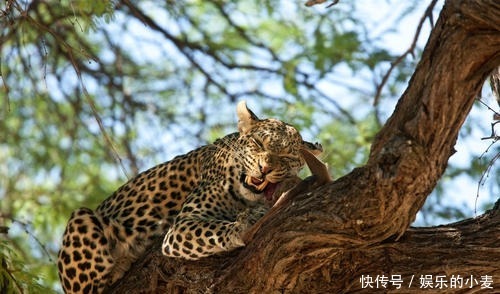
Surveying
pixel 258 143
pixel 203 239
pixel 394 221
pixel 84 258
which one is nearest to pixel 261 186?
pixel 258 143

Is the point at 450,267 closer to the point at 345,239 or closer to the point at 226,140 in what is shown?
the point at 345,239

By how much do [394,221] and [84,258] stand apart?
7.96ft

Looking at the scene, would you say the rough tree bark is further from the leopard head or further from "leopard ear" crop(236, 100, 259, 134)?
"leopard ear" crop(236, 100, 259, 134)

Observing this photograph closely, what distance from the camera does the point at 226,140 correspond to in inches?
295

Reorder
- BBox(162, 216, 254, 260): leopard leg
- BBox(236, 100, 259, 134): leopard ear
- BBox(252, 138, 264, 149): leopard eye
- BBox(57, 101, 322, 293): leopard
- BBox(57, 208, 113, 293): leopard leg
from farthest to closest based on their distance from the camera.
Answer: BBox(236, 100, 259, 134): leopard ear, BBox(252, 138, 264, 149): leopard eye, BBox(57, 208, 113, 293): leopard leg, BBox(57, 101, 322, 293): leopard, BBox(162, 216, 254, 260): leopard leg

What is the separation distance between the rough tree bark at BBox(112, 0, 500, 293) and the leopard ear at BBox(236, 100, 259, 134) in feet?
5.10

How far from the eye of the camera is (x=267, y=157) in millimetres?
6824

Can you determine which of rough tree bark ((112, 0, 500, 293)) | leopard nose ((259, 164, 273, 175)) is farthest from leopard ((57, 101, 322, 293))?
rough tree bark ((112, 0, 500, 293))

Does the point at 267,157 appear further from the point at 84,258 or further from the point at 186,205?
the point at 84,258

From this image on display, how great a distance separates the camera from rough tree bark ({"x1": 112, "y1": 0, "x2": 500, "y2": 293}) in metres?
4.91

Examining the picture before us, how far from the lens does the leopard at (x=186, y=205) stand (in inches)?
255

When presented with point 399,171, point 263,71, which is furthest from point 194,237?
point 263,71

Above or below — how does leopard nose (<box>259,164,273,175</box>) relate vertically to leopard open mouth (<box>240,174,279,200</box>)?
above

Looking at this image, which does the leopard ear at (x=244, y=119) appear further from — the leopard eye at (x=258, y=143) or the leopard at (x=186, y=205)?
the leopard eye at (x=258, y=143)
